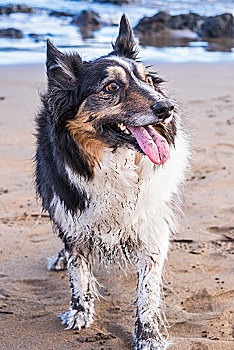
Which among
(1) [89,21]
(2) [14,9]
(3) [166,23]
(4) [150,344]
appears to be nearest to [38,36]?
(1) [89,21]

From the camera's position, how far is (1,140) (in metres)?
6.37

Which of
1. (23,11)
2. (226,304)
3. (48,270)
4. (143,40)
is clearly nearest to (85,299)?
(48,270)

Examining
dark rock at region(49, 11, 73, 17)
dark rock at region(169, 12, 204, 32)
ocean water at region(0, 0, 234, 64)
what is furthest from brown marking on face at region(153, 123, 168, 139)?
dark rock at region(49, 11, 73, 17)

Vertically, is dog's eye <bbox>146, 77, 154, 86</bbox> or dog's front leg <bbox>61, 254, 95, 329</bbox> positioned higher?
dog's eye <bbox>146, 77, 154, 86</bbox>

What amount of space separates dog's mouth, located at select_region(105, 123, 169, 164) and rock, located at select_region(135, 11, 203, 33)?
12.2 meters

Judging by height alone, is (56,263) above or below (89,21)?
below

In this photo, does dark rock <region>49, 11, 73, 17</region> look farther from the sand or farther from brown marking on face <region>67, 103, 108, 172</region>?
brown marking on face <region>67, 103, 108, 172</region>

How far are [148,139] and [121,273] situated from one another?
1.60 metres

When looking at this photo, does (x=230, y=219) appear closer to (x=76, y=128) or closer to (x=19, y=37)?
(x=76, y=128)

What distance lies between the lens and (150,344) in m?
3.16

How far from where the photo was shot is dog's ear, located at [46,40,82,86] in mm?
2973

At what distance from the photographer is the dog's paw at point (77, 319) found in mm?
3324

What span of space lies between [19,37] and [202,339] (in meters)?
11.7

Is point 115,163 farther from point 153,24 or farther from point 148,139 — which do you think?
point 153,24
